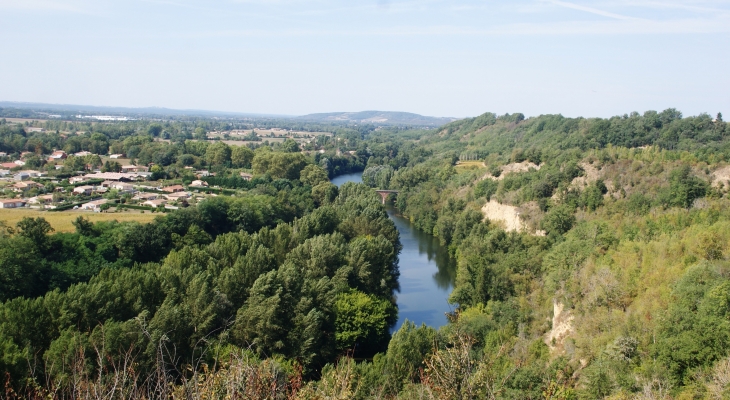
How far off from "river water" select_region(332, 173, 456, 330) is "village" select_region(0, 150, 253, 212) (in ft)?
52.3

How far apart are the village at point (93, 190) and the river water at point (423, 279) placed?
1594 centimetres

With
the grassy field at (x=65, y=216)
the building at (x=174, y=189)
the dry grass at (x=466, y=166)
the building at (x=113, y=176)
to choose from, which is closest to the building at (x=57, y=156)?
the building at (x=113, y=176)

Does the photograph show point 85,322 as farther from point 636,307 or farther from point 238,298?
point 636,307

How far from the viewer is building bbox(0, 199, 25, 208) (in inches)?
1304

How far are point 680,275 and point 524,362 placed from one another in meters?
5.99

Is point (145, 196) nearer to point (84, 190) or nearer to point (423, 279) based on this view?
point (84, 190)

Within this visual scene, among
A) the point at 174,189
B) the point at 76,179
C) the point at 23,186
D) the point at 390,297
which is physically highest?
the point at 23,186

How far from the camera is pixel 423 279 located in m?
33.6

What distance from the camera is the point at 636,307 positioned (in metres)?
17.7

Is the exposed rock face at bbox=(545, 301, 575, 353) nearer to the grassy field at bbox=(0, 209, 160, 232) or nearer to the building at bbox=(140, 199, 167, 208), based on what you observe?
the grassy field at bbox=(0, 209, 160, 232)

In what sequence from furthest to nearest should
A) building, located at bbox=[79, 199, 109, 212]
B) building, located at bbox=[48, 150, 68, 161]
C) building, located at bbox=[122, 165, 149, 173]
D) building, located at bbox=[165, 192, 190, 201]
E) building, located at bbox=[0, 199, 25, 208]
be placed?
building, located at bbox=[48, 150, 68, 161] → building, located at bbox=[122, 165, 149, 173] → building, located at bbox=[165, 192, 190, 201] → building, located at bbox=[79, 199, 109, 212] → building, located at bbox=[0, 199, 25, 208]

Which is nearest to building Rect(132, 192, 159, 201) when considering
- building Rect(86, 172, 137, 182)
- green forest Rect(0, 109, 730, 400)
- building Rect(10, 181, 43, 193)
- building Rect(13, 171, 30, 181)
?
green forest Rect(0, 109, 730, 400)

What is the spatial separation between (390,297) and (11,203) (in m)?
24.5

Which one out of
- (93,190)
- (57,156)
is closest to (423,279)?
(93,190)
